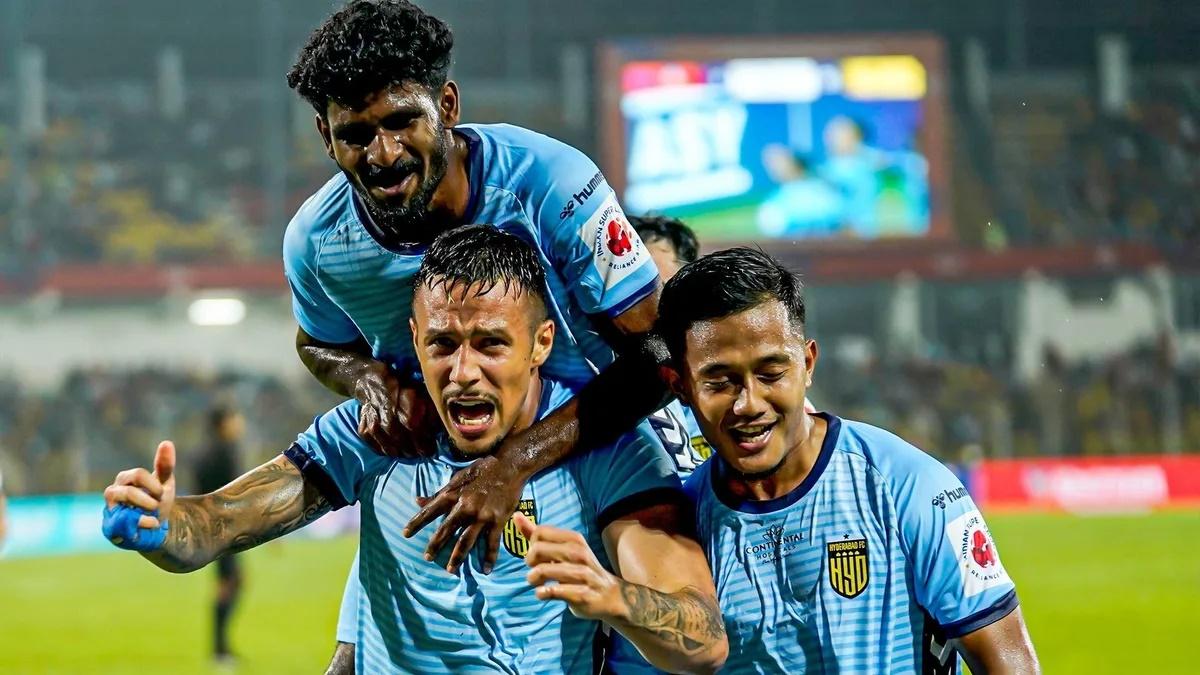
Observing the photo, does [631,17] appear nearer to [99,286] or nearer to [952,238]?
[952,238]

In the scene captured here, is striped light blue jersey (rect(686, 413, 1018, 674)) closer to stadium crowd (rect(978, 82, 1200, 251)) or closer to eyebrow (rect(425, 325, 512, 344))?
eyebrow (rect(425, 325, 512, 344))

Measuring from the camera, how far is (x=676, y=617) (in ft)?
9.20

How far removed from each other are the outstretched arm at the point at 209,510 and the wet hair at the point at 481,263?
63cm

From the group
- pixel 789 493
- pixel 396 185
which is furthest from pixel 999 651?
pixel 396 185

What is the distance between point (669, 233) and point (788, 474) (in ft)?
5.79

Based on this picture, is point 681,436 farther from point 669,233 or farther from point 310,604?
point 310,604

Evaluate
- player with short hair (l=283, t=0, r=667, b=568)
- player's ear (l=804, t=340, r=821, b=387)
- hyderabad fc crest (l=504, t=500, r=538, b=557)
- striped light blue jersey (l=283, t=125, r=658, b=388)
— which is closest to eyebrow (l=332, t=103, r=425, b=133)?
player with short hair (l=283, t=0, r=667, b=568)

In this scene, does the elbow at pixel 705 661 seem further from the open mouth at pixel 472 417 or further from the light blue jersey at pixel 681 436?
the light blue jersey at pixel 681 436

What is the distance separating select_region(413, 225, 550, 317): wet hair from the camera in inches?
121

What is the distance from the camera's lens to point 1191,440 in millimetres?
20547

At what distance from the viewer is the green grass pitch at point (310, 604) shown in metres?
12.1

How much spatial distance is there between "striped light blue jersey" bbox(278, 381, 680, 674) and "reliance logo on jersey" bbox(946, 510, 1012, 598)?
607 mm

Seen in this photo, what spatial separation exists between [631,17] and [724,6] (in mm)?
1603

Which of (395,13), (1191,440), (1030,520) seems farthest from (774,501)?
(1191,440)
